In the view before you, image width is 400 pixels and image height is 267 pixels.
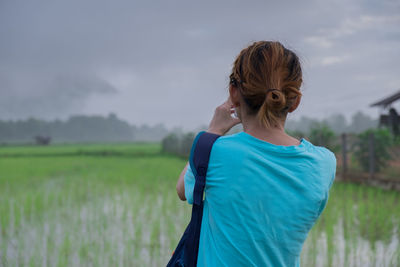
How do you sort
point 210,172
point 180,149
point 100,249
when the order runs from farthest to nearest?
point 180,149
point 100,249
point 210,172

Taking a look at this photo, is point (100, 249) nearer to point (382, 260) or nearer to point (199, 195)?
point (382, 260)

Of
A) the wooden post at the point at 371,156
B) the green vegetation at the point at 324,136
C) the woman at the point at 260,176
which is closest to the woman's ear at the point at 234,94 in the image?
the woman at the point at 260,176

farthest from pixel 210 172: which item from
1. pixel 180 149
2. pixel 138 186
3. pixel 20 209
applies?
pixel 180 149

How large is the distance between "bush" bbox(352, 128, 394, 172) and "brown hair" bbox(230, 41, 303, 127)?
23.9 feet

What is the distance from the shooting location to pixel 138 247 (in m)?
3.22

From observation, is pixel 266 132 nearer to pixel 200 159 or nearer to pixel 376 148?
pixel 200 159

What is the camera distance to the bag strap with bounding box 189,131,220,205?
79 cm

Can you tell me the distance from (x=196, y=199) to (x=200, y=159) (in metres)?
0.10

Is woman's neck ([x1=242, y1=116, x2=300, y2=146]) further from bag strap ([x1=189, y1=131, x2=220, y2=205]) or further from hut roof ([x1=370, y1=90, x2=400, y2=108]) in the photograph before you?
hut roof ([x1=370, y1=90, x2=400, y2=108])

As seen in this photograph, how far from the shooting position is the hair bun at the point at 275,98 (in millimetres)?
783

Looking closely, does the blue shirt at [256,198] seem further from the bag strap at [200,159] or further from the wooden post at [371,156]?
the wooden post at [371,156]

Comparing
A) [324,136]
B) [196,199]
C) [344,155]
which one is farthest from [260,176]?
[324,136]

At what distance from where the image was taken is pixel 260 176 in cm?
79

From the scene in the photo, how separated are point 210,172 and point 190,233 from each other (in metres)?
0.18
